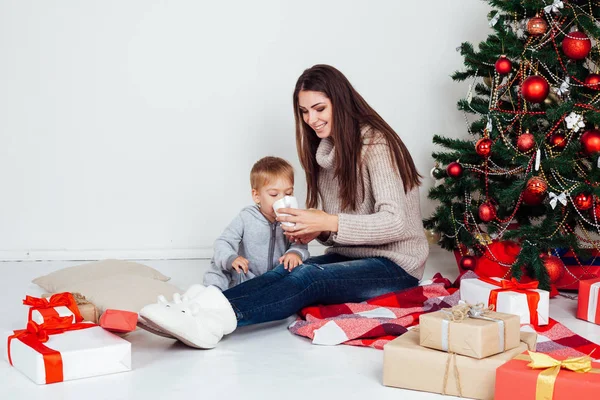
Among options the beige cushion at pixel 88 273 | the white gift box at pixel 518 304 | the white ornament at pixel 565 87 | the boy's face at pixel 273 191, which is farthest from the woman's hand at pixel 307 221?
the white ornament at pixel 565 87

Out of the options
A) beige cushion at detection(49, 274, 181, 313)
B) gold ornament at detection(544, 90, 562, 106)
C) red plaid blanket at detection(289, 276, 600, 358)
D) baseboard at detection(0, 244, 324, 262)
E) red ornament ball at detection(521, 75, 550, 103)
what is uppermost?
red ornament ball at detection(521, 75, 550, 103)

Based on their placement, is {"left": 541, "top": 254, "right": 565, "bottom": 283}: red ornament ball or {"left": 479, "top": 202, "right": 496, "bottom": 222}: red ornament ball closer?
{"left": 541, "top": 254, "right": 565, "bottom": 283}: red ornament ball

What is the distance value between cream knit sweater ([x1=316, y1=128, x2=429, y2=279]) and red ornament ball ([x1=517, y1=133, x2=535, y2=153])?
1.81 ft

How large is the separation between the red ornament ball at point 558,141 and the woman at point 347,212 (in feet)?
2.12

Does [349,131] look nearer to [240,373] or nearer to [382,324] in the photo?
[382,324]

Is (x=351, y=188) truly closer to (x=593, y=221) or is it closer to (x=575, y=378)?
(x=593, y=221)

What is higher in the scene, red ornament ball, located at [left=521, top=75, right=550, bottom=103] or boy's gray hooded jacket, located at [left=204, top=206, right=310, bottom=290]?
red ornament ball, located at [left=521, top=75, right=550, bottom=103]

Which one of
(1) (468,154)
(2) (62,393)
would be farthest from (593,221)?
(2) (62,393)

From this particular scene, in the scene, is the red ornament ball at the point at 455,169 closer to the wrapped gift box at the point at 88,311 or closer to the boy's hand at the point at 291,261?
the boy's hand at the point at 291,261

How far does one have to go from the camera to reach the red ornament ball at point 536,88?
288cm

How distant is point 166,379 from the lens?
1862 millimetres

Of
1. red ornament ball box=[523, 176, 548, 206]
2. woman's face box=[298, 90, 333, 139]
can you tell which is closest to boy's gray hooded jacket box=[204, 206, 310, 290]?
woman's face box=[298, 90, 333, 139]

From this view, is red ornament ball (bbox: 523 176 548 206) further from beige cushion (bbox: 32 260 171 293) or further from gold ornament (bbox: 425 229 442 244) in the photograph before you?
beige cushion (bbox: 32 260 171 293)

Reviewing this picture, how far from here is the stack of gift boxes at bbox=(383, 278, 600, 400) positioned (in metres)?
1.55
